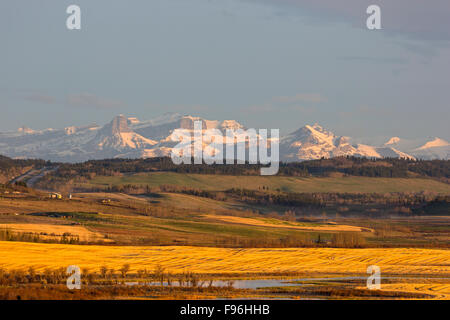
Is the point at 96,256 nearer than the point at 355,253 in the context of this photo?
Yes

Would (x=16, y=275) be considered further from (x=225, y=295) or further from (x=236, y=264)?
(x=236, y=264)

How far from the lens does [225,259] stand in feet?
397

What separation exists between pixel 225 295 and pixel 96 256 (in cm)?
4055

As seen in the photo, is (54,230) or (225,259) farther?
(54,230)

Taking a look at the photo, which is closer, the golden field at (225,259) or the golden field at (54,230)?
the golden field at (225,259)

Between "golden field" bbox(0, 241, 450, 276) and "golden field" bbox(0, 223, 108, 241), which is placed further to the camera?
"golden field" bbox(0, 223, 108, 241)

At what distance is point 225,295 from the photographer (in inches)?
3174

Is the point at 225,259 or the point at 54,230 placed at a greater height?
the point at 54,230

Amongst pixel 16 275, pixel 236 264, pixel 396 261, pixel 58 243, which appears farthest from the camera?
pixel 58 243

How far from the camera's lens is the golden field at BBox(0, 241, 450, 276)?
108 metres

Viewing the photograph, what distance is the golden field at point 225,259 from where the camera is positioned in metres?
108
